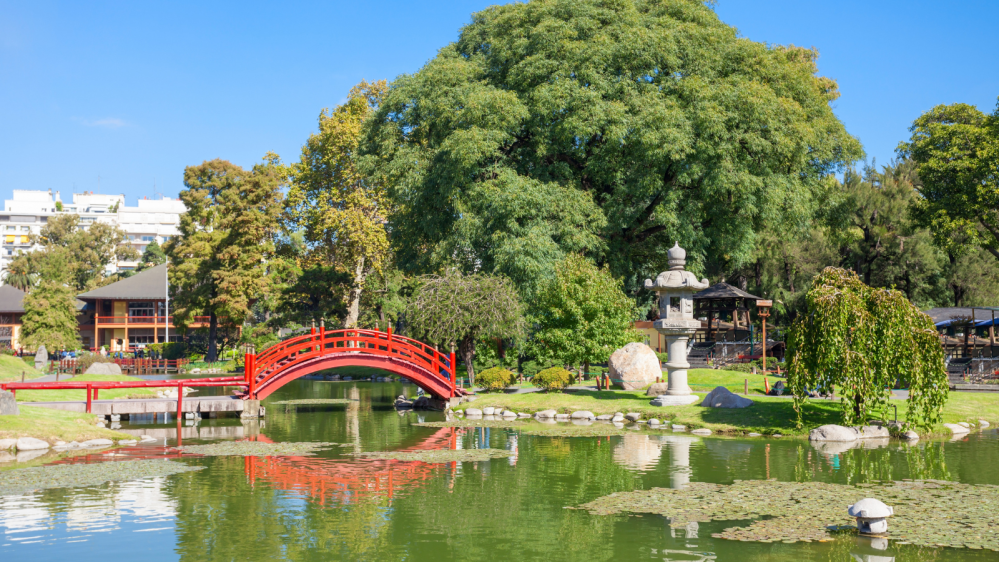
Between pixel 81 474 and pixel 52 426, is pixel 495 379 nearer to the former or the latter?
pixel 52 426

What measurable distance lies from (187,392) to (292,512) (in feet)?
97.5

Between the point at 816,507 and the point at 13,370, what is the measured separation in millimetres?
38318

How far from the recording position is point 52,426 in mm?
20641

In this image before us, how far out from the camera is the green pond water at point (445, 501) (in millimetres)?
10781

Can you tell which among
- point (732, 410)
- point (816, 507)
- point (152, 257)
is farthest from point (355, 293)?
point (152, 257)

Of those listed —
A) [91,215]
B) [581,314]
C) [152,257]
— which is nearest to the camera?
[581,314]

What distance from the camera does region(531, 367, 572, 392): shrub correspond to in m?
28.8

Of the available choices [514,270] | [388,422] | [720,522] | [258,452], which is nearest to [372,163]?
[514,270]

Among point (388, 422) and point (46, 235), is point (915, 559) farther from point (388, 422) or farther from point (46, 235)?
point (46, 235)

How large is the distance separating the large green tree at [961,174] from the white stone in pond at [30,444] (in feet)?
125

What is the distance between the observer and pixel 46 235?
87938mm

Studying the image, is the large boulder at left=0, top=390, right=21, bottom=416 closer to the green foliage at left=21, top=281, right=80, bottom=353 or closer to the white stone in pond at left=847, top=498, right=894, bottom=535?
the white stone in pond at left=847, top=498, right=894, bottom=535

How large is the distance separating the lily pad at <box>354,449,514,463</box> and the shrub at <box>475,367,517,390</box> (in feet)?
35.0

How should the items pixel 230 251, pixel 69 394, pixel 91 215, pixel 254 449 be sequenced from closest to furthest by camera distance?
pixel 254 449, pixel 69 394, pixel 230 251, pixel 91 215
